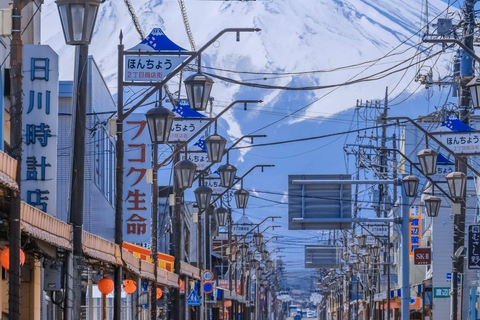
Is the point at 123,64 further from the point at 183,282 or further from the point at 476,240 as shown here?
the point at 183,282

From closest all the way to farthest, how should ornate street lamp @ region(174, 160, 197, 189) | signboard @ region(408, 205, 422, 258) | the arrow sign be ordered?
ornate street lamp @ region(174, 160, 197, 189) → the arrow sign → signboard @ region(408, 205, 422, 258)

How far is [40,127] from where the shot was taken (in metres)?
25.1

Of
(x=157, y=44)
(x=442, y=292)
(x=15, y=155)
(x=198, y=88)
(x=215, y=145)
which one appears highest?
(x=157, y=44)

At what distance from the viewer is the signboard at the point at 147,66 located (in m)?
23.7

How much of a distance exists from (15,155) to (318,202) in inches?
1210

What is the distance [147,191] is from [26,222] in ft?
60.5

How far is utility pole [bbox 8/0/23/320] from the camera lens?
14.7 m

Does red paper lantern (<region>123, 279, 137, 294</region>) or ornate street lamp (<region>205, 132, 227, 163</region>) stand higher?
ornate street lamp (<region>205, 132, 227, 163</region>)

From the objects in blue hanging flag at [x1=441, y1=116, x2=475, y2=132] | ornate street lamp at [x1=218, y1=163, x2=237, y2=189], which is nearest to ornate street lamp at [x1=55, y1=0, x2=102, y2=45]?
blue hanging flag at [x1=441, y1=116, x2=475, y2=132]

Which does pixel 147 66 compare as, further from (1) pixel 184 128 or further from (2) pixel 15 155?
(2) pixel 15 155

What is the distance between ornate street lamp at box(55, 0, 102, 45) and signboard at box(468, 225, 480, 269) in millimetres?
18743

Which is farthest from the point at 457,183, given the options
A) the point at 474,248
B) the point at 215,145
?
the point at 215,145

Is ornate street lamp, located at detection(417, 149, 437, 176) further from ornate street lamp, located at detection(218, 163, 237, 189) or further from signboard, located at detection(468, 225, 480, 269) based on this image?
ornate street lamp, located at detection(218, 163, 237, 189)

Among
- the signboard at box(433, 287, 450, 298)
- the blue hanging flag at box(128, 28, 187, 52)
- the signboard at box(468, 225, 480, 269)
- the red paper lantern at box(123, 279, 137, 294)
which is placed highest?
the blue hanging flag at box(128, 28, 187, 52)
